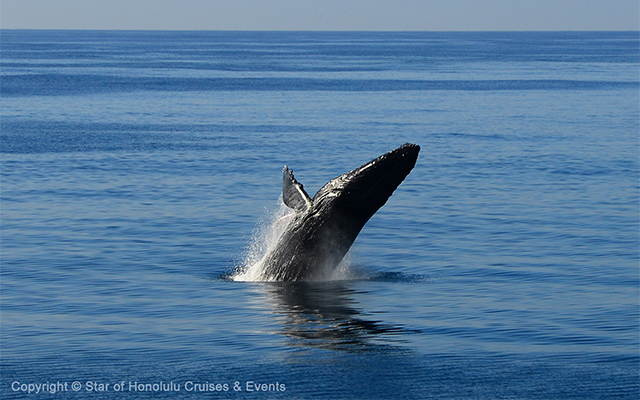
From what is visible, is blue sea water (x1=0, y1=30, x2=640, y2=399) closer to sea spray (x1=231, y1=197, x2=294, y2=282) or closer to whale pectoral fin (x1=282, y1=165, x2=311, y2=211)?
sea spray (x1=231, y1=197, x2=294, y2=282)

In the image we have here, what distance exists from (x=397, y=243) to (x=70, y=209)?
9.92 meters

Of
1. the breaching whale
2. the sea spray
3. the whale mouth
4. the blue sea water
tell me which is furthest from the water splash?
the whale mouth

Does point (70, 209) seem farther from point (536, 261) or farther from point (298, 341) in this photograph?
point (298, 341)

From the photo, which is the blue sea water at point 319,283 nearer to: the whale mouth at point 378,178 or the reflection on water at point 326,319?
the reflection on water at point 326,319

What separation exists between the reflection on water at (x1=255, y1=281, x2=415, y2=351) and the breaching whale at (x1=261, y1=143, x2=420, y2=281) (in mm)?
383

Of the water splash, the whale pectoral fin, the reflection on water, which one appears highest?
the whale pectoral fin

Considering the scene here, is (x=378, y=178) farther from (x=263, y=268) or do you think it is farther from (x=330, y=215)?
(x=263, y=268)

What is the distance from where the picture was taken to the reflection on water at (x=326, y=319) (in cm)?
1434

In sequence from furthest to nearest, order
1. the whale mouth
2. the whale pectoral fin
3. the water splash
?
the water splash → the whale pectoral fin → the whale mouth

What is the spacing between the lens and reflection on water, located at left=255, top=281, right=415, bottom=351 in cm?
1434

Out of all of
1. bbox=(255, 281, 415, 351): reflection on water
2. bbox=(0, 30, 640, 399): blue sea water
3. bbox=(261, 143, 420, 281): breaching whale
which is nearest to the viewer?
bbox=(0, 30, 640, 399): blue sea water

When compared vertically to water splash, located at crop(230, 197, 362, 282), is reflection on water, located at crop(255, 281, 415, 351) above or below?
below

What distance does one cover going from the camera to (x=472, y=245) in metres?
23.2

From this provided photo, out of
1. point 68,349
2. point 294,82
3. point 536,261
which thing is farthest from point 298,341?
point 294,82
